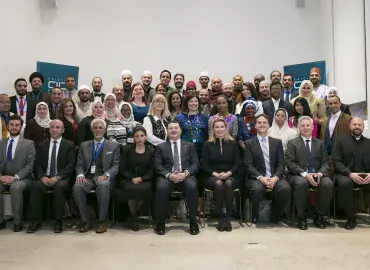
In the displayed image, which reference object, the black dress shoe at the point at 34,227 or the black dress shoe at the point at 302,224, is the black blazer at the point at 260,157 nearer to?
the black dress shoe at the point at 302,224

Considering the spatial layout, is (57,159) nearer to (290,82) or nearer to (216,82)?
(216,82)

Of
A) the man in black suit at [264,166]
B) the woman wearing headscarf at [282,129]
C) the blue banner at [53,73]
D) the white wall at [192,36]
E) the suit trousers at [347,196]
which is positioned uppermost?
the white wall at [192,36]

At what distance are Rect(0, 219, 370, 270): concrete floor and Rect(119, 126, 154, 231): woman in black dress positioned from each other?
1.17 ft

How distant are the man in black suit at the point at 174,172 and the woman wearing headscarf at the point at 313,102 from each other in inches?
73.2

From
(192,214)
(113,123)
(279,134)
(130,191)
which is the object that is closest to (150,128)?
(113,123)

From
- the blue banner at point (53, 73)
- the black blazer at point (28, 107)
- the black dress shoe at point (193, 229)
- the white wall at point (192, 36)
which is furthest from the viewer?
the white wall at point (192, 36)

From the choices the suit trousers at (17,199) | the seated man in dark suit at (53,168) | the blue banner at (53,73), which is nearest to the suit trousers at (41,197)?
the seated man in dark suit at (53,168)

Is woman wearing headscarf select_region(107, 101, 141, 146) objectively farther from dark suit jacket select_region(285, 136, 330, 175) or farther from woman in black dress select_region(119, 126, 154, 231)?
dark suit jacket select_region(285, 136, 330, 175)

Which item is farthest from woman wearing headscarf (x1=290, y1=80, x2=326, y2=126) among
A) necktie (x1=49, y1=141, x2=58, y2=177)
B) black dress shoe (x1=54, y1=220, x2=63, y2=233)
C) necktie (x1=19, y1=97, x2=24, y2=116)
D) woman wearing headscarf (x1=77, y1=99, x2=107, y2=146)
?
necktie (x1=19, y1=97, x2=24, y2=116)

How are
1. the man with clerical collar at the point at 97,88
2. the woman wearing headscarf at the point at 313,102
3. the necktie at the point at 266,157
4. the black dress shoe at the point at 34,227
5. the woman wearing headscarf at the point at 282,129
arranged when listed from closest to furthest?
the black dress shoe at the point at 34,227, the necktie at the point at 266,157, the woman wearing headscarf at the point at 282,129, the woman wearing headscarf at the point at 313,102, the man with clerical collar at the point at 97,88

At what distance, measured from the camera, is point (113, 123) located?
17.0ft

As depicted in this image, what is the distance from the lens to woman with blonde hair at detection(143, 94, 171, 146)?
5.08 metres

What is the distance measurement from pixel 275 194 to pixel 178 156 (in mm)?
1204

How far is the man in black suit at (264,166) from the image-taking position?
4.70 metres
